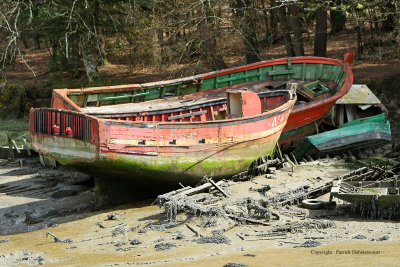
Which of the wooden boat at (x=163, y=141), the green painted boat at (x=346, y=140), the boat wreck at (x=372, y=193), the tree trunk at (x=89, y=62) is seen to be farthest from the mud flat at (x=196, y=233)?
the tree trunk at (x=89, y=62)

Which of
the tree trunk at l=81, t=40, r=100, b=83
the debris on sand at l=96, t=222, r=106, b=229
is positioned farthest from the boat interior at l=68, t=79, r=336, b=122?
the tree trunk at l=81, t=40, r=100, b=83

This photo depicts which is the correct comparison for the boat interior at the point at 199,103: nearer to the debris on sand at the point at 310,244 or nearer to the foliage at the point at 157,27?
the foliage at the point at 157,27

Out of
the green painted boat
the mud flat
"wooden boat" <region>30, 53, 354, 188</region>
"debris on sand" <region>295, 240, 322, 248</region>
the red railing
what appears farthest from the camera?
the green painted boat

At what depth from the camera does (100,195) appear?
12.5m

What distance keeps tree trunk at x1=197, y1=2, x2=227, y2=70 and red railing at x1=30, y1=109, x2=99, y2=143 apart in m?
9.13

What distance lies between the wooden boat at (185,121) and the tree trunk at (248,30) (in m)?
3.92

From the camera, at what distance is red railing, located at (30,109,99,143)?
11172 millimetres

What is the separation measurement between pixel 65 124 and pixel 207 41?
1052 cm

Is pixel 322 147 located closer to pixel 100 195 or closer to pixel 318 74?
pixel 318 74

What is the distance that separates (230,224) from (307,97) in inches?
294

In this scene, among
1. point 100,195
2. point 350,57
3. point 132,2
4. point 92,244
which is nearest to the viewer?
point 92,244

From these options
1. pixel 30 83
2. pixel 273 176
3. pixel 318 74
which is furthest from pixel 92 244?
pixel 30 83

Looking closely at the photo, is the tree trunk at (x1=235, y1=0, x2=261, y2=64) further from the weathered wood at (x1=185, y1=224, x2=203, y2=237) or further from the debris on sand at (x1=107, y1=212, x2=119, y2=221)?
the weathered wood at (x1=185, y1=224, x2=203, y2=237)

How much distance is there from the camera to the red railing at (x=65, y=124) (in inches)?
440
